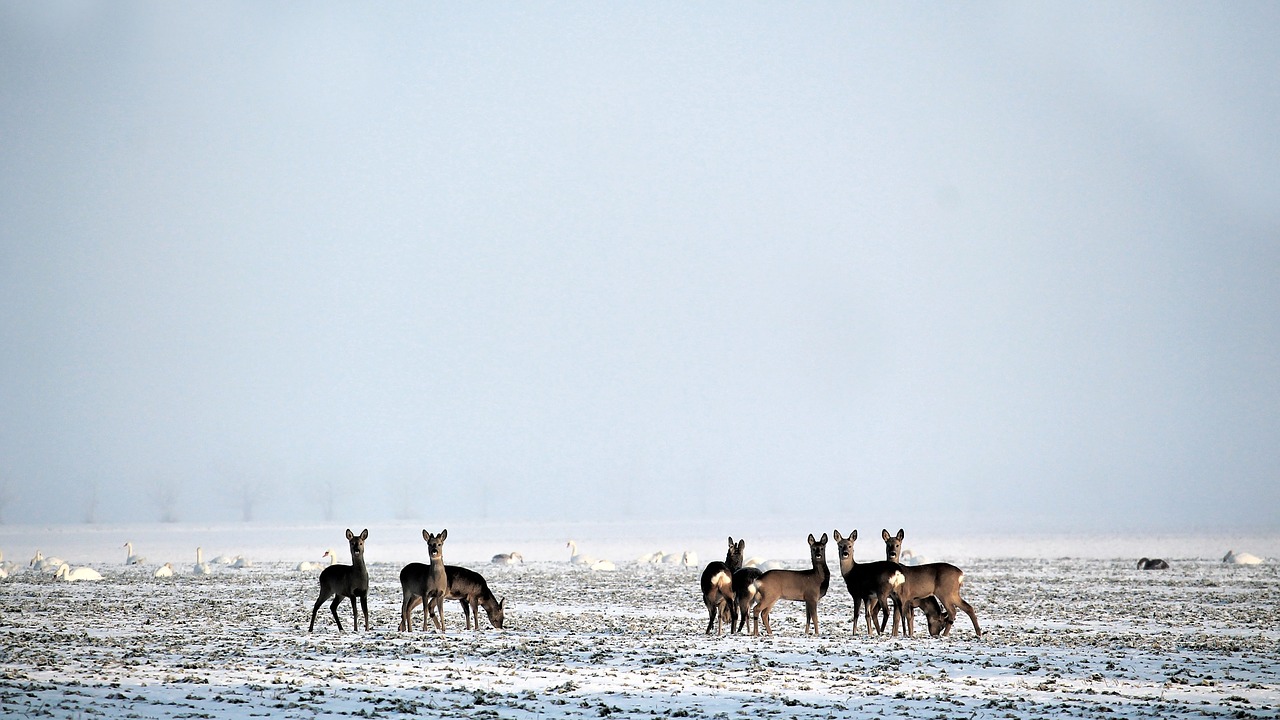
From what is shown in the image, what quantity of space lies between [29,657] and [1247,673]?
17.0m

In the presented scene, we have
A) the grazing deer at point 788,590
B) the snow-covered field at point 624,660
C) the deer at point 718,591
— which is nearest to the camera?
the snow-covered field at point 624,660

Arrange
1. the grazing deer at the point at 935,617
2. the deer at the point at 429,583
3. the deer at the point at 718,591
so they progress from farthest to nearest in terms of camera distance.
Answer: the deer at the point at 429,583
the deer at the point at 718,591
the grazing deer at the point at 935,617

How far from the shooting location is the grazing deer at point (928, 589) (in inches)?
756

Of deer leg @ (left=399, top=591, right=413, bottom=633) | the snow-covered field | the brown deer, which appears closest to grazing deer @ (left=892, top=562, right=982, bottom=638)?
the brown deer

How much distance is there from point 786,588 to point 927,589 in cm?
244

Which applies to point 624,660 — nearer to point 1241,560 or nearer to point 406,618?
point 406,618

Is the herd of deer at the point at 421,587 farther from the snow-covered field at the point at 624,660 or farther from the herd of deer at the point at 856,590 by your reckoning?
the herd of deer at the point at 856,590

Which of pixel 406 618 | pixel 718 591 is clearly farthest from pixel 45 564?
pixel 718 591

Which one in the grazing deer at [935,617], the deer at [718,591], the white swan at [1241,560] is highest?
the deer at [718,591]

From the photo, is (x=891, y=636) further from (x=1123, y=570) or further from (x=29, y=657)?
(x=1123, y=570)

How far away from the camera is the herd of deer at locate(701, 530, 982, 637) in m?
19.2

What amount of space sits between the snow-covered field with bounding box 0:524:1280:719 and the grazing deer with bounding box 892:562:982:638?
0.52m

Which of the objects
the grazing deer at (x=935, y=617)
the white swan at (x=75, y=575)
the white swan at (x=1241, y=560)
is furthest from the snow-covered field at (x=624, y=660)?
the white swan at (x=1241, y=560)

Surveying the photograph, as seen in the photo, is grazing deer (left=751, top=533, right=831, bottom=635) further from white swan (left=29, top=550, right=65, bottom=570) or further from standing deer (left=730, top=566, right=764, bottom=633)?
white swan (left=29, top=550, right=65, bottom=570)
